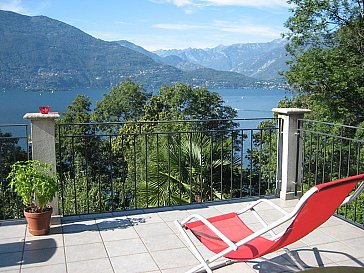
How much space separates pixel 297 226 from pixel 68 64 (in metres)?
88.2

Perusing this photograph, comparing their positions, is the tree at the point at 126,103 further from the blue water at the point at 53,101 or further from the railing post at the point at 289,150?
the blue water at the point at 53,101

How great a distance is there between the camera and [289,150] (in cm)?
476

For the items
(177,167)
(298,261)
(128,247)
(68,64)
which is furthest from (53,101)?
(298,261)

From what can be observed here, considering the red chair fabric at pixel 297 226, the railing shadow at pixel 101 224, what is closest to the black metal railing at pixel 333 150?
the red chair fabric at pixel 297 226

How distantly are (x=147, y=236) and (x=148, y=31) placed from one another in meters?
36.7

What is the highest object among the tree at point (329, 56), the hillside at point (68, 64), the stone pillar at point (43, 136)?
the hillside at point (68, 64)

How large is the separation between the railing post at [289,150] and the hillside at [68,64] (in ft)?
198

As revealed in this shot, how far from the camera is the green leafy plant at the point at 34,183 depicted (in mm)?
3549

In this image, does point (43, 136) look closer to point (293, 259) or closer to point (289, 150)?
point (293, 259)

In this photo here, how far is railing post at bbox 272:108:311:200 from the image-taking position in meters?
4.74

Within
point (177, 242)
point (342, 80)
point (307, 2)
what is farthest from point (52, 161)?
point (307, 2)

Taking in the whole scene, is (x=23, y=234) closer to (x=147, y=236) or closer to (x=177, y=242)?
(x=147, y=236)

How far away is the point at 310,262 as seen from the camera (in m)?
3.07

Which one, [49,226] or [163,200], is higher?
[49,226]
